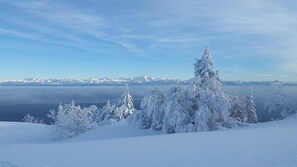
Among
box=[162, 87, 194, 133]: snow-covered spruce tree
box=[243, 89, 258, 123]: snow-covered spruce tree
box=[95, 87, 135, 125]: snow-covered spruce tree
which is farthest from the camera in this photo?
box=[95, 87, 135, 125]: snow-covered spruce tree

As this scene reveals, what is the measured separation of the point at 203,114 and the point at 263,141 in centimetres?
1521

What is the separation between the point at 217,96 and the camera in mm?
35062

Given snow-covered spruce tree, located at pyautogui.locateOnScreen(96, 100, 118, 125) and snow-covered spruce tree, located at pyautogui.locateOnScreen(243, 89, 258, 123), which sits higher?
snow-covered spruce tree, located at pyautogui.locateOnScreen(243, 89, 258, 123)

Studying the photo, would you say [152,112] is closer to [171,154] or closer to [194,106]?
[194,106]

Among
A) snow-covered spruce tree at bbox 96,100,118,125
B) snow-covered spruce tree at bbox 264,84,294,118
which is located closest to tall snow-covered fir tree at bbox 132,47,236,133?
snow-covered spruce tree at bbox 264,84,294,118

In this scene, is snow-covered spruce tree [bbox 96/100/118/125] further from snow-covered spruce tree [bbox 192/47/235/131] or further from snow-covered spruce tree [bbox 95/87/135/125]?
snow-covered spruce tree [bbox 192/47/235/131]

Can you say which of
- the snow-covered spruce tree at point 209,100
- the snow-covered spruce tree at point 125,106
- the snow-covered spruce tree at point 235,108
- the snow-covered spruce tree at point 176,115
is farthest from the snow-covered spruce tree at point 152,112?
the snow-covered spruce tree at point 125,106

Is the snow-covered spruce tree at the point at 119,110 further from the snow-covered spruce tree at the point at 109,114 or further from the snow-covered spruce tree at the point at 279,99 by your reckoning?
the snow-covered spruce tree at the point at 279,99

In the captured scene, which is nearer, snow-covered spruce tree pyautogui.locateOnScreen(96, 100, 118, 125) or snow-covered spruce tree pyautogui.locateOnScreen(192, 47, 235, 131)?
snow-covered spruce tree pyautogui.locateOnScreen(192, 47, 235, 131)

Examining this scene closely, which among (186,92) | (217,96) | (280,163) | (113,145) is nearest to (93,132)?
(186,92)

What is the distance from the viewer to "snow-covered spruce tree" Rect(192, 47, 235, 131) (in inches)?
1335

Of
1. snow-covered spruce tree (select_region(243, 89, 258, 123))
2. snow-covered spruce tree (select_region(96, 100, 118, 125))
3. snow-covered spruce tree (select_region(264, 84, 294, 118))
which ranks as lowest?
snow-covered spruce tree (select_region(96, 100, 118, 125))

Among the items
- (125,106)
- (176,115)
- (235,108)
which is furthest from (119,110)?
(176,115)

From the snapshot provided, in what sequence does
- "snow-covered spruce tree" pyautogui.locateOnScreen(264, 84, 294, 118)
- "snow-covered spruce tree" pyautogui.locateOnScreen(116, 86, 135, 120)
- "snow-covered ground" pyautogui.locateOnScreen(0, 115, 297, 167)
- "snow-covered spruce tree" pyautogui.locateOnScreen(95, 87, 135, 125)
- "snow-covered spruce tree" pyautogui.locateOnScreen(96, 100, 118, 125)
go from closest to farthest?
"snow-covered ground" pyautogui.locateOnScreen(0, 115, 297, 167) → "snow-covered spruce tree" pyautogui.locateOnScreen(264, 84, 294, 118) → "snow-covered spruce tree" pyautogui.locateOnScreen(96, 100, 118, 125) → "snow-covered spruce tree" pyautogui.locateOnScreen(95, 87, 135, 125) → "snow-covered spruce tree" pyautogui.locateOnScreen(116, 86, 135, 120)
